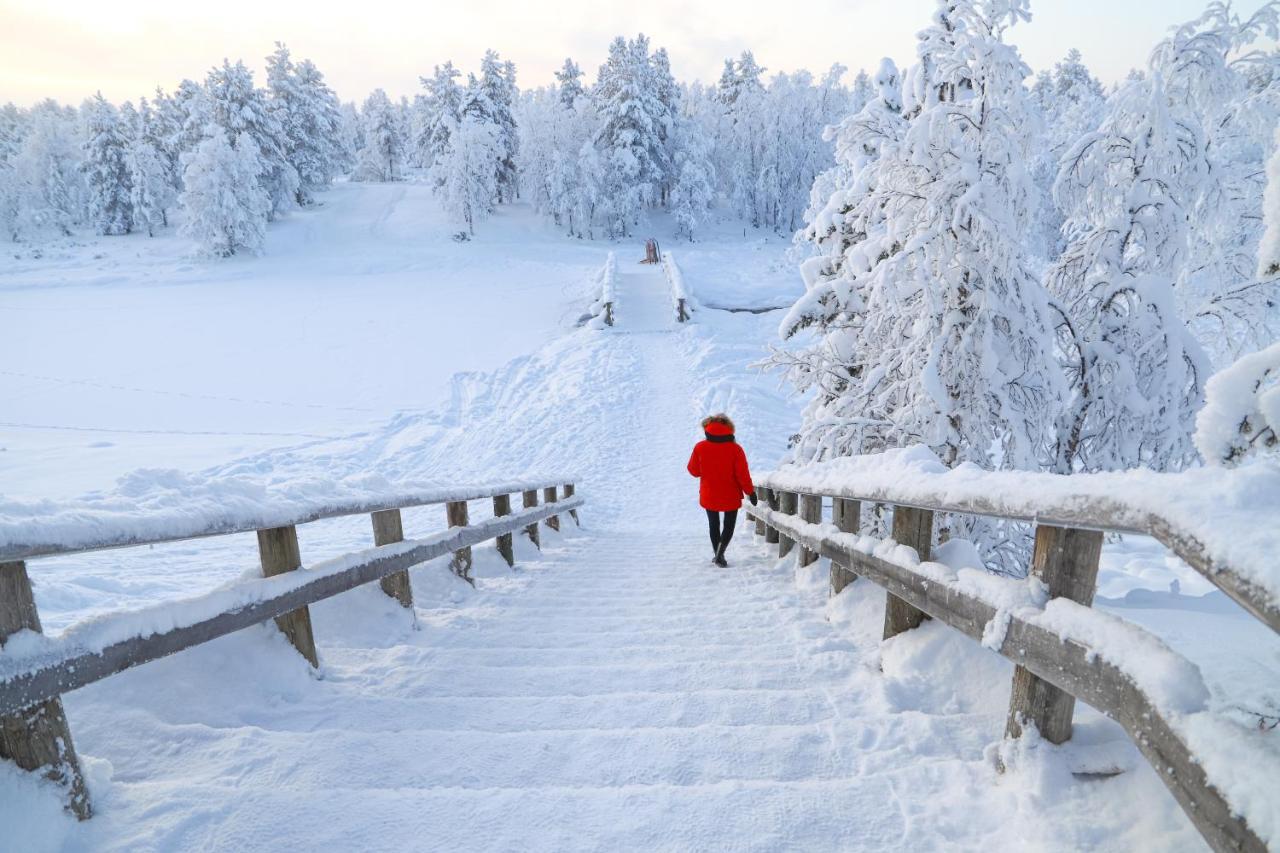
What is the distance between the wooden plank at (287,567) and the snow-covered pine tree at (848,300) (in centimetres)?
540

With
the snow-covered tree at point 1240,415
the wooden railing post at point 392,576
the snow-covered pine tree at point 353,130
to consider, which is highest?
the snow-covered pine tree at point 353,130

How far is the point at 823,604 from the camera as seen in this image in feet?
14.3

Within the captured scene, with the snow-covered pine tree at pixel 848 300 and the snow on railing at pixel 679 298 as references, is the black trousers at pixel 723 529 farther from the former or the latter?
the snow on railing at pixel 679 298

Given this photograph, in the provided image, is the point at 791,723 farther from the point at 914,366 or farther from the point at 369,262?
the point at 369,262

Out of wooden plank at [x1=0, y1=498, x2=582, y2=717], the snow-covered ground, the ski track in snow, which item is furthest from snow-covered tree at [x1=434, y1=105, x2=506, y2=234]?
the ski track in snow

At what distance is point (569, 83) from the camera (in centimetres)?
5791

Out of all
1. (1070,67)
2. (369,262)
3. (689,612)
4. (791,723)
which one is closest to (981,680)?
(791,723)

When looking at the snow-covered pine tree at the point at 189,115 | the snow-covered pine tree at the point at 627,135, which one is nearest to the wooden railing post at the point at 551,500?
the snow-covered pine tree at the point at 627,135

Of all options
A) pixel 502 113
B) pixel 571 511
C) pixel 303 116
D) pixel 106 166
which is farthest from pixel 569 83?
pixel 571 511

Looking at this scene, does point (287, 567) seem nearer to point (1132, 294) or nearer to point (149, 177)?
point (1132, 294)

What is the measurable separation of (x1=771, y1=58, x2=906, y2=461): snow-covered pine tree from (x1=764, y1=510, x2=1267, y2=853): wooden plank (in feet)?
14.0

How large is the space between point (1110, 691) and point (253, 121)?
5980 cm

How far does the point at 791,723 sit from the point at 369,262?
41276mm

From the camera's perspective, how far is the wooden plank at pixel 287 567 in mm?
2801
